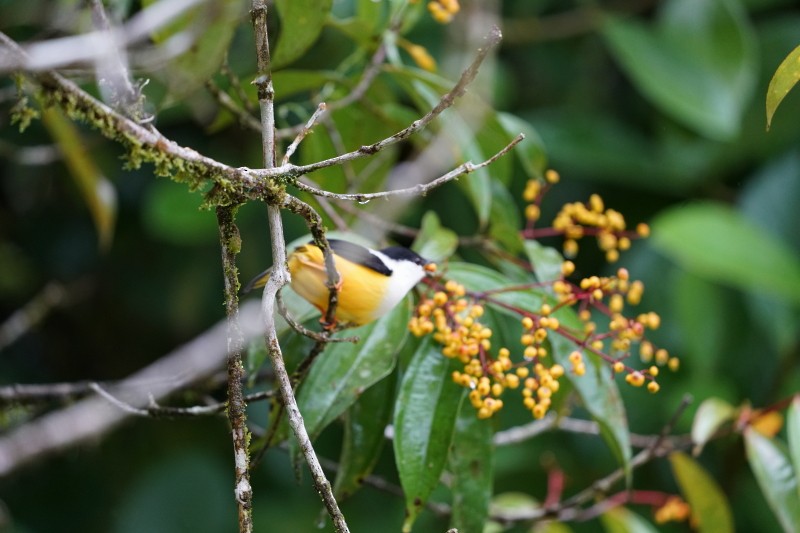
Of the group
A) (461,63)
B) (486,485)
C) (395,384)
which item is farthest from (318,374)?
(461,63)

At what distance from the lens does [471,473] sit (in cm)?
125

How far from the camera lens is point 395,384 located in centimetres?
134

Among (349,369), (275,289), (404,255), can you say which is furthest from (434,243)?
(275,289)

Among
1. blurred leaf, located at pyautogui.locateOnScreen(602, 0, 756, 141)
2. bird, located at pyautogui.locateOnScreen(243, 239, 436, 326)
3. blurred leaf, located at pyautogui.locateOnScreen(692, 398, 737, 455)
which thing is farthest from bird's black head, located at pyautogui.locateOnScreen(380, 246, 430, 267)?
blurred leaf, located at pyautogui.locateOnScreen(602, 0, 756, 141)

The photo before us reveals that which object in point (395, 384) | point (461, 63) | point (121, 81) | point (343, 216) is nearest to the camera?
point (121, 81)

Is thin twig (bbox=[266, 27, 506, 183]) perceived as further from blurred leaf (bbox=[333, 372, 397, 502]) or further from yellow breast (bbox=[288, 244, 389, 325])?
blurred leaf (bbox=[333, 372, 397, 502])

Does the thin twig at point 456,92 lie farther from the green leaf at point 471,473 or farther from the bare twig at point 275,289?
the green leaf at point 471,473

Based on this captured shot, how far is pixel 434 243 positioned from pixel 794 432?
0.64 meters

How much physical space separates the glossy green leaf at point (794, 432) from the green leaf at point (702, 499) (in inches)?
8.0

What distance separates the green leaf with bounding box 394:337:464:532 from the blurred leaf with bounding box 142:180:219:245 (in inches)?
52.2

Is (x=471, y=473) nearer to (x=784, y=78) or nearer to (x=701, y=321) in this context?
(x=784, y=78)

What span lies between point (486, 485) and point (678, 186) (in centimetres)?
176

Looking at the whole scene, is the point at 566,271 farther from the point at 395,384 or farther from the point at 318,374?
the point at 318,374

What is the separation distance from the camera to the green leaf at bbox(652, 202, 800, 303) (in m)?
2.17
